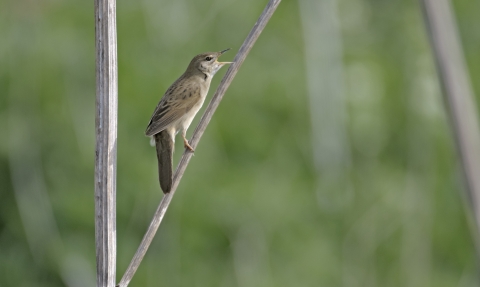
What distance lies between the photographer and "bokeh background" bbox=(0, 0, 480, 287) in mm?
5320

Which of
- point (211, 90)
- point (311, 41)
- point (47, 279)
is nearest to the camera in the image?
point (47, 279)

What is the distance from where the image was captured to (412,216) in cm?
593

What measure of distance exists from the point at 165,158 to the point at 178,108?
462 millimetres

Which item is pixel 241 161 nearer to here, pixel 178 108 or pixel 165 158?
pixel 178 108

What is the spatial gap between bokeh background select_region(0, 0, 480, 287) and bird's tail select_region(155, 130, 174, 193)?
1.72 meters

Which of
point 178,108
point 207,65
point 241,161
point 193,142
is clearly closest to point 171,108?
point 178,108

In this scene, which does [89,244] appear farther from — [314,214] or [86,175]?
[314,214]

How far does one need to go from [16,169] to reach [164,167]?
2.66 meters

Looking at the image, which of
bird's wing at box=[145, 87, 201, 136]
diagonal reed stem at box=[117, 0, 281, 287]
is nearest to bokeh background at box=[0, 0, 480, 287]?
bird's wing at box=[145, 87, 201, 136]

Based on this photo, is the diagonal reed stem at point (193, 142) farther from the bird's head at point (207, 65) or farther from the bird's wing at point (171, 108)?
the bird's head at point (207, 65)

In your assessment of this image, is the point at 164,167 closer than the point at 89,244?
Yes

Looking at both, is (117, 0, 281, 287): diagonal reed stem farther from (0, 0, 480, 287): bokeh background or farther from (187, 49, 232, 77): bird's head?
(0, 0, 480, 287): bokeh background

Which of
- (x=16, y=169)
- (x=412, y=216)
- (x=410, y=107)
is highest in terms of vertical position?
(x=16, y=169)

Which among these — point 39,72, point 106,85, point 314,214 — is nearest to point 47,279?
point 39,72
